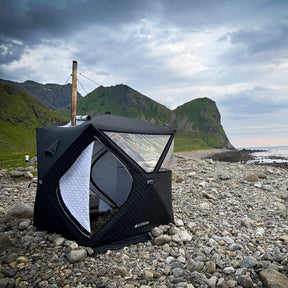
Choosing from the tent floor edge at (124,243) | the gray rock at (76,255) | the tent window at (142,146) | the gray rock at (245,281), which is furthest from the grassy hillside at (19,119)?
the gray rock at (245,281)

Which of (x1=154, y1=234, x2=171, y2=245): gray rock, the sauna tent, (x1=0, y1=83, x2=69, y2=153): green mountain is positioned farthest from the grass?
(x1=0, y1=83, x2=69, y2=153): green mountain

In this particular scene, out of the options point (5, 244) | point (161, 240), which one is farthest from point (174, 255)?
point (5, 244)

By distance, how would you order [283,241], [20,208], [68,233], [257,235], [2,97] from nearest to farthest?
1. [68,233]
2. [283,241]
3. [257,235]
4. [20,208]
5. [2,97]

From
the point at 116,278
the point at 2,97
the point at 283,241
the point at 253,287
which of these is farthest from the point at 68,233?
the point at 2,97

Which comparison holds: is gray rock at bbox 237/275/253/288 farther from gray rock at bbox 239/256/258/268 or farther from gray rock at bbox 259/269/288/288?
gray rock at bbox 239/256/258/268

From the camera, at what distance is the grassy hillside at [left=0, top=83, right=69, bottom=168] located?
106500mm

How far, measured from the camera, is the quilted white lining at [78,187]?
272 inches

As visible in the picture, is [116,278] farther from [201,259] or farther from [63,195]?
[63,195]

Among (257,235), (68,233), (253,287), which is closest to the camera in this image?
(253,287)

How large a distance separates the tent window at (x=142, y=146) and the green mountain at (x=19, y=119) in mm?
99345

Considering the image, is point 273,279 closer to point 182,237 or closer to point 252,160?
point 182,237

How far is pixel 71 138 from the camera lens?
7.16 metres

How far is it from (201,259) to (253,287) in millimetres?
1324

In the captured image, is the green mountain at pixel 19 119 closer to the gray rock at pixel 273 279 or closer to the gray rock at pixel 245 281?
the gray rock at pixel 245 281
